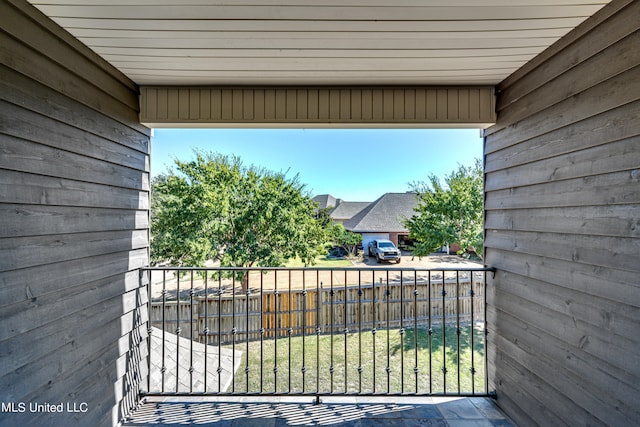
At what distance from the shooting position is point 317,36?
1.45 metres

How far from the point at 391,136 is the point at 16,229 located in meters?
8.81

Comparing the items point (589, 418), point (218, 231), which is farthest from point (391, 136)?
point (589, 418)

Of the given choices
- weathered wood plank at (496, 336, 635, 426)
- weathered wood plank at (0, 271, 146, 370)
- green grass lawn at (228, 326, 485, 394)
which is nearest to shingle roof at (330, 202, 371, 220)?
green grass lawn at (228, 326, 485, 394)

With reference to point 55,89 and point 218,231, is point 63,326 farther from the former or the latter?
point 218,231

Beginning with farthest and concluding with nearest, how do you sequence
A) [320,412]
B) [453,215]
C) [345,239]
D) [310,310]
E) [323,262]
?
[345,239], [323,262], [453,215], [310,310], [320,412]

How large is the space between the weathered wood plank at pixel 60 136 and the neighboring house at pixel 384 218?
21.3 ft

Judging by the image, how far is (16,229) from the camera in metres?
1.18

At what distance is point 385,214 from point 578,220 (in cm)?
818

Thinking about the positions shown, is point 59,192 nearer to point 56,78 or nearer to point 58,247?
point 58,247

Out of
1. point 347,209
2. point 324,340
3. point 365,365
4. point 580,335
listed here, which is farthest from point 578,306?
point 347,209

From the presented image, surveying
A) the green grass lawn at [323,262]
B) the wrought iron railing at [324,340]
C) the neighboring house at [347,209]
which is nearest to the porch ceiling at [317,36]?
the wrought iron railing at [324,340]

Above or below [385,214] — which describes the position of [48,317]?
below

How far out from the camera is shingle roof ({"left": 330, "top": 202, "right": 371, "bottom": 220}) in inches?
461

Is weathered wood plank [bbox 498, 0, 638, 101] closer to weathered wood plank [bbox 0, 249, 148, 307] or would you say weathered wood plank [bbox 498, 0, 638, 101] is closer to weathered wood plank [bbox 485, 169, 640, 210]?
weathered wood plank [bbox 485, 169, 640, 210]
